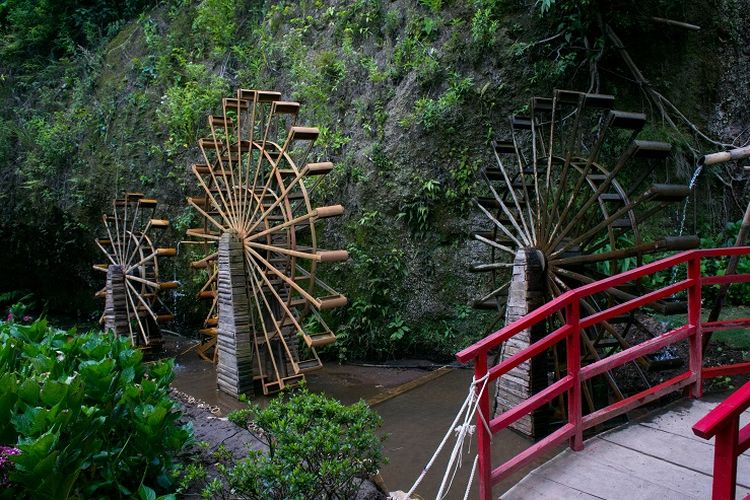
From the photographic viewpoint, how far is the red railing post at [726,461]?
93.5 inches

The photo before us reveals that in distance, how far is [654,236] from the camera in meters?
8.65

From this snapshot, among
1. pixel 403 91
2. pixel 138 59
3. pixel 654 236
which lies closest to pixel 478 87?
pixel 403 91

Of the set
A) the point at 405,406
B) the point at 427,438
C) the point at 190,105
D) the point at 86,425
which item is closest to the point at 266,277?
the point at 405,406

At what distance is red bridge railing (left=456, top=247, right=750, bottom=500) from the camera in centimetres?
338

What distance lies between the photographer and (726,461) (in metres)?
2.40

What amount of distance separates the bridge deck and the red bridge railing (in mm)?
138

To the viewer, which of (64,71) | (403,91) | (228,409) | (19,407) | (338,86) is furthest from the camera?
(64,71)

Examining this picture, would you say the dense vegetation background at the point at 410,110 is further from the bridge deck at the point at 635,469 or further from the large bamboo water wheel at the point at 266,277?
the bridge deck at the point at 635,469

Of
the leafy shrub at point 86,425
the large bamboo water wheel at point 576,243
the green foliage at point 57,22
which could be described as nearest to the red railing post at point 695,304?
the large bamboo water wheel at point 576,243

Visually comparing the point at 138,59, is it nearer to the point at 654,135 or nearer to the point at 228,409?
the point at 228,409

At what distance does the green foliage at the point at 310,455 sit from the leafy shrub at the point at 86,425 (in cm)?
81

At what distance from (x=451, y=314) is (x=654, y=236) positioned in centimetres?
309

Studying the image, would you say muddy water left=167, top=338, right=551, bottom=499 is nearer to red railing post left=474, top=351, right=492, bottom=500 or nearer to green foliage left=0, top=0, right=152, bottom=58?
red railing post left=474, top=351, right=492, bottom=500

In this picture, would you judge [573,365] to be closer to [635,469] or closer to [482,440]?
Result: [635,469]
